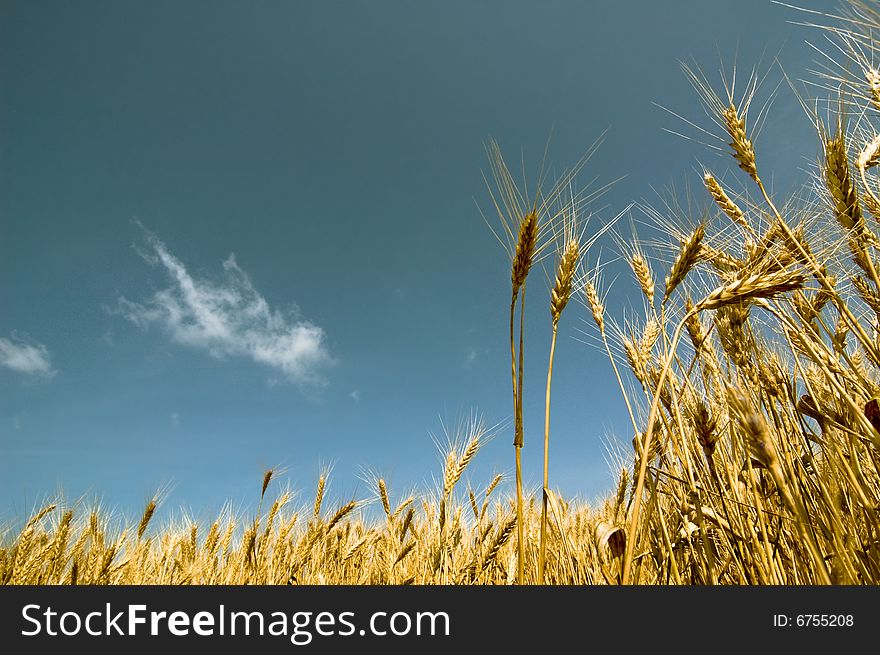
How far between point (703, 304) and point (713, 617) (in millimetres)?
845

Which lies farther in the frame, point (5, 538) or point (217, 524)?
point (217, 524)

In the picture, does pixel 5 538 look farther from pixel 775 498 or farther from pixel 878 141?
pixel 878 141

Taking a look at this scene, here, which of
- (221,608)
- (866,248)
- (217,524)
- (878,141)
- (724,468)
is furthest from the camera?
(217,524)

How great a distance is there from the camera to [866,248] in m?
1.64

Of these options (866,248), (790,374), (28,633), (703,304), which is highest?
(866,248)

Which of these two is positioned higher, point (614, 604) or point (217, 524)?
point (217, 524)

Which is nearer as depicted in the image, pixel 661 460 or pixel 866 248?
pixel 866 248

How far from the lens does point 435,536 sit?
3.62 meters

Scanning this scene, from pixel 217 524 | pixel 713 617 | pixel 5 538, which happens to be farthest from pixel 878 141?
pixel 5 538

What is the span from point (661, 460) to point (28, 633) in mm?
2309

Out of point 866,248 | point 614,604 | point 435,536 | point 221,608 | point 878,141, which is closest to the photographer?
point 614,604

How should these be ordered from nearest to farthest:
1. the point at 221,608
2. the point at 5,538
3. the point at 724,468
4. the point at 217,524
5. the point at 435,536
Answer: the point at 221,608
the point at 724,468
the point at 435,536
the point at 5,538
the point at 217,524

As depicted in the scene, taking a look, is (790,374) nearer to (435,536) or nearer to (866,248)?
(866,248)

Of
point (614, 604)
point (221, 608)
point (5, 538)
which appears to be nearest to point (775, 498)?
point (614, 604)
